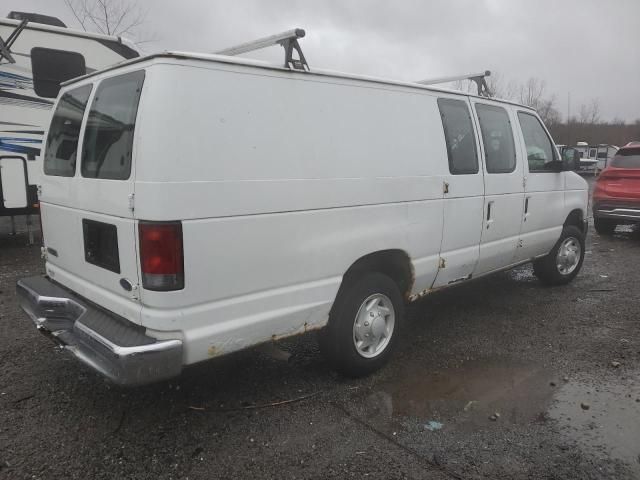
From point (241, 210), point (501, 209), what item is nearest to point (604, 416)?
point (501, 209)

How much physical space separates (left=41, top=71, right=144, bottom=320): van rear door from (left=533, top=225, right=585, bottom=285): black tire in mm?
4986

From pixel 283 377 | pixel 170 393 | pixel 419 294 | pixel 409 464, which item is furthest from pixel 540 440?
pixel 170 393

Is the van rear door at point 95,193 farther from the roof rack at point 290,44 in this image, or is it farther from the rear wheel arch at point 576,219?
the rear wheel arch at point 576,219

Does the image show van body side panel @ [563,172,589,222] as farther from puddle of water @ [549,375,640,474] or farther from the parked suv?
the parked suv

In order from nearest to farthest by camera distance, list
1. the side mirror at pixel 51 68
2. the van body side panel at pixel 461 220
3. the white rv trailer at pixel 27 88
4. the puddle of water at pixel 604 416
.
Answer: the puddle of water at pixel 604 416
the van body side panel at pixel 461 220
the white rv trailer at pixel 27 88
the side mirror at pixel 51 68

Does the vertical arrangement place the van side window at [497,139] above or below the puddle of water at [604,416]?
above

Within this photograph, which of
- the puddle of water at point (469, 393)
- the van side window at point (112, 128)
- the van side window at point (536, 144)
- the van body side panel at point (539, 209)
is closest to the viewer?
the van side window at point (112, 128)

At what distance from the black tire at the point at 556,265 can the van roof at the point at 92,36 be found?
684cm

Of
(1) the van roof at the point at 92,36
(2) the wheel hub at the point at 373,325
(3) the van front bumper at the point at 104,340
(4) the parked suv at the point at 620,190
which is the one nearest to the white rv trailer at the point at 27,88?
(1) the van roof at the point at 92,36

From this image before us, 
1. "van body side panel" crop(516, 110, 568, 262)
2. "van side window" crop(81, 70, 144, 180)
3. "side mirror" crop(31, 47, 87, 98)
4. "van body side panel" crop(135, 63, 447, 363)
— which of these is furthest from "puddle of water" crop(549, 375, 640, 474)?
"side mirror" crop(31, 47, 87, 98)

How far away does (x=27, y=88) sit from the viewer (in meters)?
7.37

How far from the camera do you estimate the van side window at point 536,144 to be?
5.37m

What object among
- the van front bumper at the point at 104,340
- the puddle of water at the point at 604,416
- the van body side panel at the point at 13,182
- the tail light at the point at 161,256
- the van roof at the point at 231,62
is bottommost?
the puddle of water at the point at 604,416

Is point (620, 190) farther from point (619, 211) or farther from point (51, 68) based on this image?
point (51, 68)
